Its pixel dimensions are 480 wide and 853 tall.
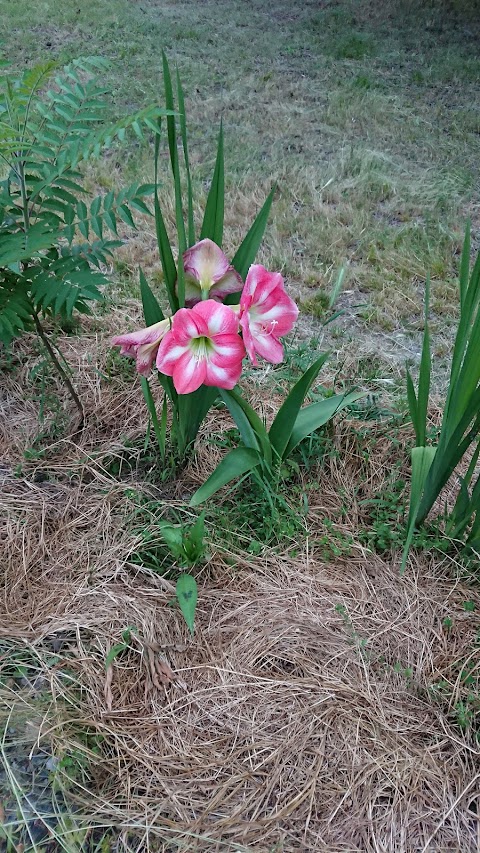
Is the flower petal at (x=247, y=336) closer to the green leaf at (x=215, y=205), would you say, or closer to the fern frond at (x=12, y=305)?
the green leaf at (x=215, y=205)

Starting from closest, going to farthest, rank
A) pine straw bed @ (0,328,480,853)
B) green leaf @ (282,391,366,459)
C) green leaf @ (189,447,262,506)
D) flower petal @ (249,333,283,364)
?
pine straw bed @ (0,328,480,853)
flower petal @ (249,333,283,364)
green leaf @ (189,447,262,506)
green leaf @ (282,391,366,459)

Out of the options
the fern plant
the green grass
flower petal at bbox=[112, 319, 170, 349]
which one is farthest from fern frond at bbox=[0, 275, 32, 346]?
the green grass

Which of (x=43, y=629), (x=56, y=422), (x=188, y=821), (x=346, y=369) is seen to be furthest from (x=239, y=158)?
(x=188, y=821)

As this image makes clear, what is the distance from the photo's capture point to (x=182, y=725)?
137 cm

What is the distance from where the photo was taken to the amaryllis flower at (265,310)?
1412 mm

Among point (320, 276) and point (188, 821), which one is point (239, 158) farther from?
point (188, 821)

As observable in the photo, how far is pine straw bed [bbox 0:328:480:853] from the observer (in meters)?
1.24

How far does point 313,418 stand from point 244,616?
0.59 meters

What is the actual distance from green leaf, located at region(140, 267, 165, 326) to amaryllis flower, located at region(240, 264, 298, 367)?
36 centimetres

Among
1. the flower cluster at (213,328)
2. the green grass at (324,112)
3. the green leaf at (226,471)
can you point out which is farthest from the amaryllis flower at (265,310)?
the green grass at (324,112)

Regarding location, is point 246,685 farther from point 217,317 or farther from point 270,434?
point 217,317

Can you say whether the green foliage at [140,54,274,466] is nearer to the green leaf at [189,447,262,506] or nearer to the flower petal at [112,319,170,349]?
the flower petal at [112,319,170,349]

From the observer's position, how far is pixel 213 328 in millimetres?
1386

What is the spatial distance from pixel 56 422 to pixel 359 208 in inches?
91.4
